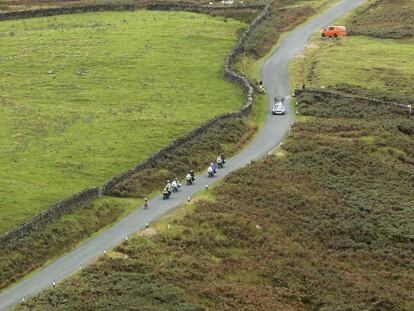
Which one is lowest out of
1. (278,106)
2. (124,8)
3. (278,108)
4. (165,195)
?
(278,108)

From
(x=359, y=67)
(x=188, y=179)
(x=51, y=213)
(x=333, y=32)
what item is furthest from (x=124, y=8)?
(x=51, y=213)

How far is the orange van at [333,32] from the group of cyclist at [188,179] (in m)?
61.8

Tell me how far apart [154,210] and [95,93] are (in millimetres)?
39102

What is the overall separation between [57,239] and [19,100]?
43.1 meters

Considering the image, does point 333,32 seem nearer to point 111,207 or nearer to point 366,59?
point 366,59

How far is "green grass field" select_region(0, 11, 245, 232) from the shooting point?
269 feet

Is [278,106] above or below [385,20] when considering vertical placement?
above

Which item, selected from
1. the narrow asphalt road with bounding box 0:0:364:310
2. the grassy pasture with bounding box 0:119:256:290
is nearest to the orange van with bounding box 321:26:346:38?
the narrow asphalt road with bounding box 0:0:364:310

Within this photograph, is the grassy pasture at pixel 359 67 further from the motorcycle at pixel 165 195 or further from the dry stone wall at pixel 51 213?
the dry stone wall at pixel 51 213

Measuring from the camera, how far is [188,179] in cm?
8119

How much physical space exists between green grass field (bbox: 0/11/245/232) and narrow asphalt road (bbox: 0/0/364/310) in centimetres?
559

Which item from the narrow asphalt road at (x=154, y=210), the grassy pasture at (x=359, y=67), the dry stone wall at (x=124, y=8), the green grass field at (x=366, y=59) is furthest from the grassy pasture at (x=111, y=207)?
the dry stone wall at (x=124, y=8)

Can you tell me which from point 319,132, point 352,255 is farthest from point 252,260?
point 319,132

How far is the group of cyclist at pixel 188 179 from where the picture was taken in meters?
77.7
